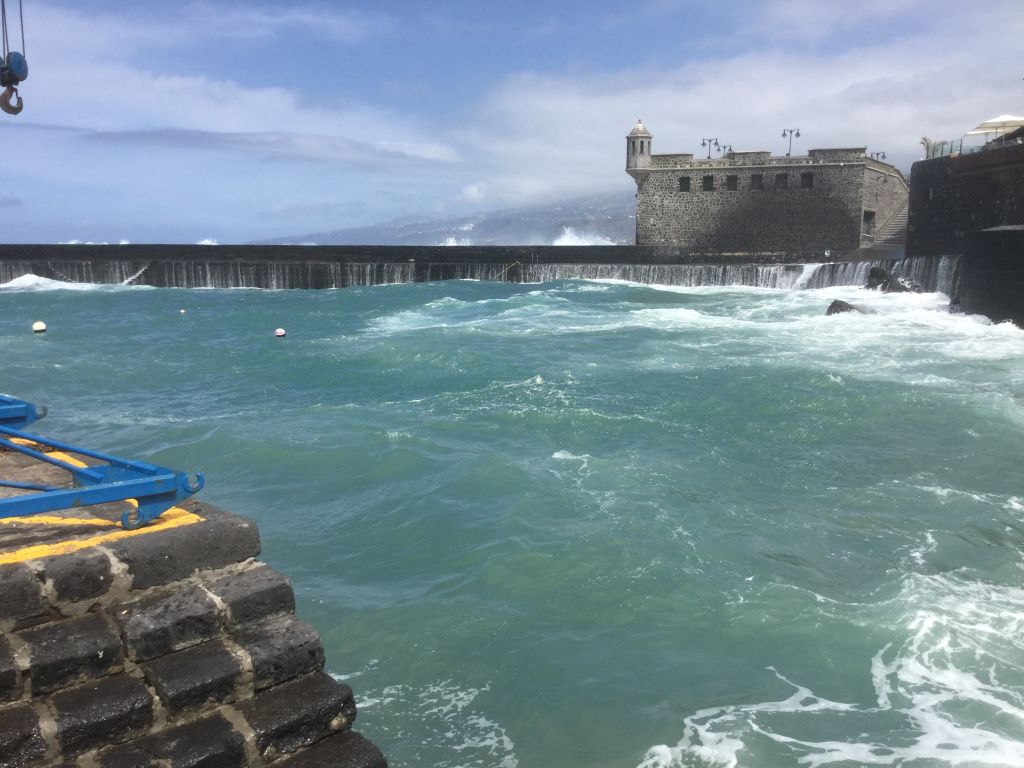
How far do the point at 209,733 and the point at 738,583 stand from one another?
12.7 feet

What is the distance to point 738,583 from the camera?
5402 mm

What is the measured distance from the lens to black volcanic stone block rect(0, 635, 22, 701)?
6.88 feet

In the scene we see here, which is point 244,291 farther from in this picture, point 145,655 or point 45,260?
point 145,655

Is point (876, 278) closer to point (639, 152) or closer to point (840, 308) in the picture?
point (840, 308)

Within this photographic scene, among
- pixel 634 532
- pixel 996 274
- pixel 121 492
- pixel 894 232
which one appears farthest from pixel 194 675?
pixel 894 232

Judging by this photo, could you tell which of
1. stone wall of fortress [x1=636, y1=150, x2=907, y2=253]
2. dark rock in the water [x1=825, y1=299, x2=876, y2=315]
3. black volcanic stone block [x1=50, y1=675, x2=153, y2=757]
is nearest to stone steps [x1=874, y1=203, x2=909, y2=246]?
stone wall of fortress [x1=636, y1=150, x2=907, y2=253]

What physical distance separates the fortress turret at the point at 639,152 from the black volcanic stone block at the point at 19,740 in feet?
111

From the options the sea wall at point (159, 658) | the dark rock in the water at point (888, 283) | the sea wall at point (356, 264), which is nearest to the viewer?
the sea wall at point (159, 658)

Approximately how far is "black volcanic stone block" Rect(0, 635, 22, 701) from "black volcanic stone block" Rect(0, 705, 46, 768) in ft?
0.14

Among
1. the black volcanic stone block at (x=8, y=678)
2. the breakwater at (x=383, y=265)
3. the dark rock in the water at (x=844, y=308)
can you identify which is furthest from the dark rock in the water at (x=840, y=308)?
the black volcanic stone block at (x=8, y=678)

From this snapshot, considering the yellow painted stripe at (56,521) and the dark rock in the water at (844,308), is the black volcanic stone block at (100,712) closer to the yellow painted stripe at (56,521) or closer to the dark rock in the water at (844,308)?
the yellow painted stripe at (56,521)

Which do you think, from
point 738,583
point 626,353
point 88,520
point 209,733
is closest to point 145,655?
point 209,733

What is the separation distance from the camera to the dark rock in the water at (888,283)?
22.4m

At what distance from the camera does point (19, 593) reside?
2211mm
